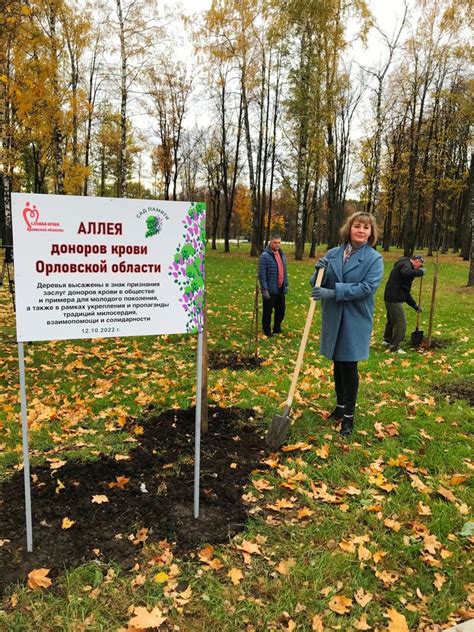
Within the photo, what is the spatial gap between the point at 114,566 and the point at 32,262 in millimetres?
1908

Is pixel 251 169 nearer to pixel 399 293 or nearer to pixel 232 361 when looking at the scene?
pixel 399 293

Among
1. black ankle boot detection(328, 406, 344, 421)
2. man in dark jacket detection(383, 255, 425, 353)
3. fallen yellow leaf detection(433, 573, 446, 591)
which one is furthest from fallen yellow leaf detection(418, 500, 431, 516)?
man in dark jacket detection(383, 255, 425, 353)

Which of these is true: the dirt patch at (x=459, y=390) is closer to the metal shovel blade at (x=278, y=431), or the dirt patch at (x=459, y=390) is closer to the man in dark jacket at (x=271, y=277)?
the metal shovel blade at (x=278, y=431)

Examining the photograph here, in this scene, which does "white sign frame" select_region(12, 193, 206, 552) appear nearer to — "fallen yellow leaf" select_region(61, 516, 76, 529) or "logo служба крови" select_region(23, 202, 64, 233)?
"logo служба крови" select_region(23, 202, 64, 233)

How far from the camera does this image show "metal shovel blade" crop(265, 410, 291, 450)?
13.6ft

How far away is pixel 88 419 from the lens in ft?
15.8

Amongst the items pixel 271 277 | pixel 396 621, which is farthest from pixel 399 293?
pixel 396 621

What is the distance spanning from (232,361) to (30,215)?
15.5 feet

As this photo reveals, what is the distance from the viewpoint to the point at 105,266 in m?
2.74

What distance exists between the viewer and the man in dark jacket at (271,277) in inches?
324

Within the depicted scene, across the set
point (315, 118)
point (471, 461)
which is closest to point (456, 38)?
point (315, 118)

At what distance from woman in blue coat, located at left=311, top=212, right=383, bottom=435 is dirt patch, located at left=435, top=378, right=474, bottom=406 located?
183cm

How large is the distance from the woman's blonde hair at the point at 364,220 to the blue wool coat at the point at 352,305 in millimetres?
103

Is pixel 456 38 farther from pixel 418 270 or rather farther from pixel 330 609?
pixel 330 609
